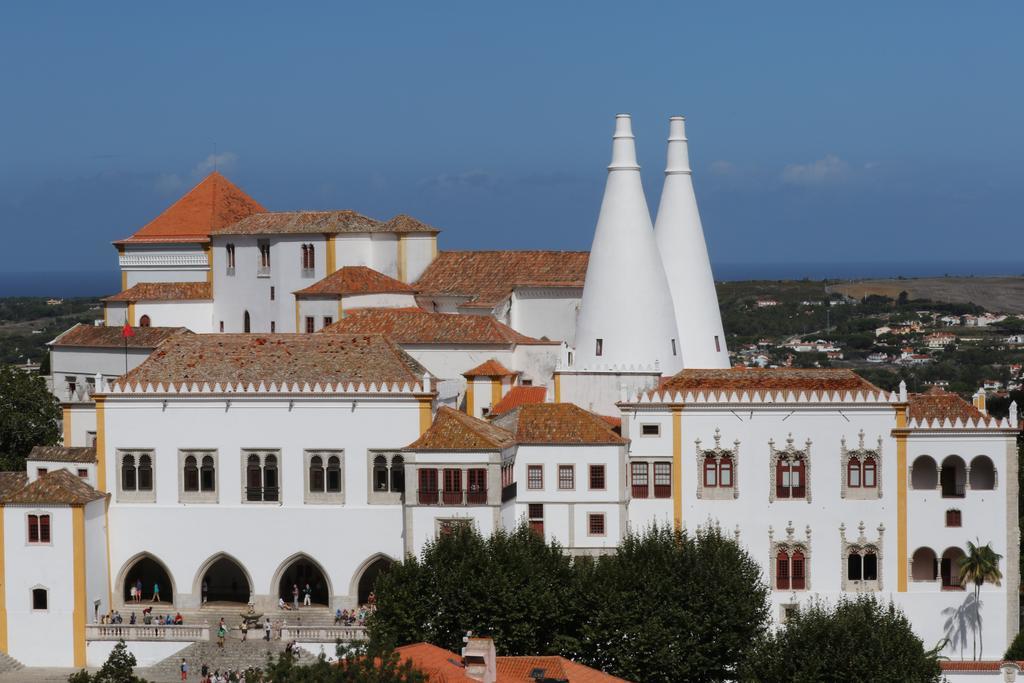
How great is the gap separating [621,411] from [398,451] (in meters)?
6.96

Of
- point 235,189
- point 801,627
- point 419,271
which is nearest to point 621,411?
point 801,627

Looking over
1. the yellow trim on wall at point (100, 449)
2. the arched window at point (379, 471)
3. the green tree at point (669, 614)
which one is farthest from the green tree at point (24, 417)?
the green tree at point (669, 614)

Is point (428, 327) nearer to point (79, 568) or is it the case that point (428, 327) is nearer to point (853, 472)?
point (79, 568)

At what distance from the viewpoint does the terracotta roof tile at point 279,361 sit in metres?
66.2

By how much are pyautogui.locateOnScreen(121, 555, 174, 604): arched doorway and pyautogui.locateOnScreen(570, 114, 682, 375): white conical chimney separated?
14.9 m

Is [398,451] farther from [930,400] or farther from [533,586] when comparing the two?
[930,400]

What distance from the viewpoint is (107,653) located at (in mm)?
62344

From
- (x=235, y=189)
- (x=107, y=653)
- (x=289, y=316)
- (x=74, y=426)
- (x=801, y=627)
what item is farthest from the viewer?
(x=235, y=189)

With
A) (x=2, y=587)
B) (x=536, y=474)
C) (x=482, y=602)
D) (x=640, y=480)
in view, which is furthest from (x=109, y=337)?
(x=482, y=602)

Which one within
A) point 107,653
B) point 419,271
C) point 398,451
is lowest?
point 107,653

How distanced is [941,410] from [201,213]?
121ft

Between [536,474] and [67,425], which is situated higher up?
[67,425]

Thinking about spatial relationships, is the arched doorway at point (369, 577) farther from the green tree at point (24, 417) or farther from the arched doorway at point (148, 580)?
the green tree at point (24, 417)

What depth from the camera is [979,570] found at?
209 feet
